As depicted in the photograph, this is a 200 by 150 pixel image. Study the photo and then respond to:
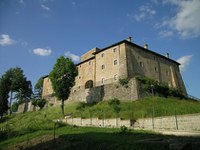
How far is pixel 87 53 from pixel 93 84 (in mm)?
12103

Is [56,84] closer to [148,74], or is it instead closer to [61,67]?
[61,67]

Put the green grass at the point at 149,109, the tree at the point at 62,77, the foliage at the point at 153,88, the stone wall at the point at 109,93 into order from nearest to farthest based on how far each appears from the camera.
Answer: the green grass at the point at 149,109, the stone wall at the point at 109,93, the foliage at the point at 153,88, the tree at the point at 62,77

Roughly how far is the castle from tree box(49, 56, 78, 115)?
462cm

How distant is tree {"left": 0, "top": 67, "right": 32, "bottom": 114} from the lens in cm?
5619

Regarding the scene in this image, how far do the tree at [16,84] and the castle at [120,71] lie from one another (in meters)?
11.5

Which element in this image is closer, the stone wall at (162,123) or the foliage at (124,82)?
the stone wall at (162,123)

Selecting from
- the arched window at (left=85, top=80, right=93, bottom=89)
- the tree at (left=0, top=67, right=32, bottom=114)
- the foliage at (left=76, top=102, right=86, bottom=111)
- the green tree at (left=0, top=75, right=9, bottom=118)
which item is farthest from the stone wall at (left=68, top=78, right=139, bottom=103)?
the tree at (left=0, top=67, right=32, bottom=114)

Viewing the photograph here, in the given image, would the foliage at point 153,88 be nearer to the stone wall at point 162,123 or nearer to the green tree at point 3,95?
the stone wall at point 162,123

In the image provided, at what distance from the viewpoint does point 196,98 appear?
47.0m

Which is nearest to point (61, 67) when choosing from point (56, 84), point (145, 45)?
point (56, 84)

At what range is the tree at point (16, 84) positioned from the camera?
184 ft

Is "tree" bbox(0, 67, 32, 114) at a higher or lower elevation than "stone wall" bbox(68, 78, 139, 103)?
higher

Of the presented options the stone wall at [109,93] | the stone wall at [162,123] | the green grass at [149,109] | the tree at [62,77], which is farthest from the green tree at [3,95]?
the stone wall at [162,123]

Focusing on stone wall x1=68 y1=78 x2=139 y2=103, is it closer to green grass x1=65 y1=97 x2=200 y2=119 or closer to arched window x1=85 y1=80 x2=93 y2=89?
green grass x1=65 y1=97 x2=200 y2=119
